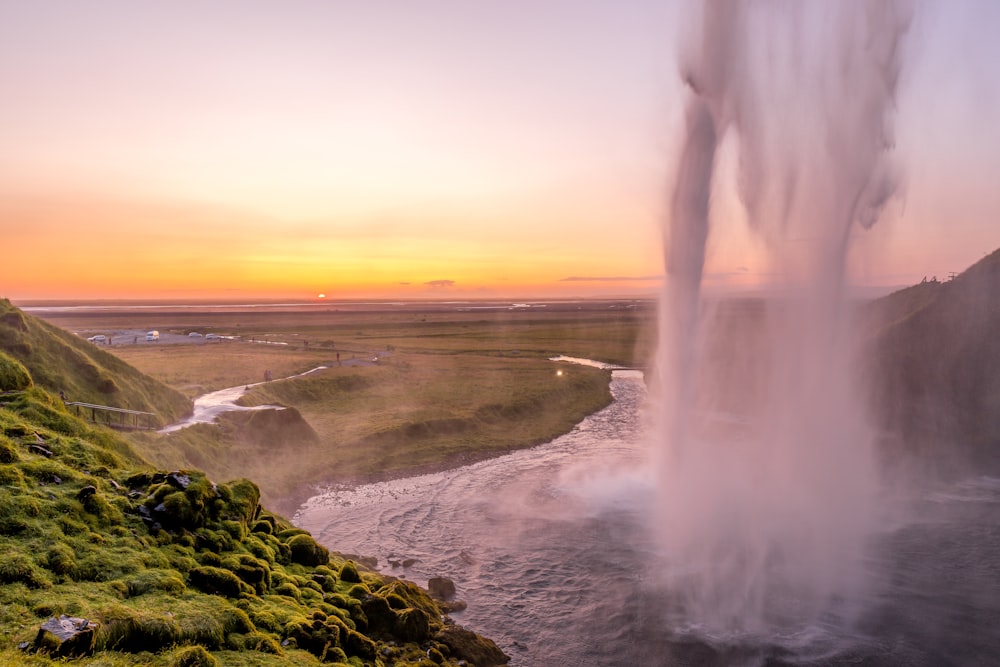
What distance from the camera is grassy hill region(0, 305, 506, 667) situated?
11469mm

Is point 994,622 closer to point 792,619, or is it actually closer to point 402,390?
point 792,619

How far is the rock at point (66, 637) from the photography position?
10023 mm

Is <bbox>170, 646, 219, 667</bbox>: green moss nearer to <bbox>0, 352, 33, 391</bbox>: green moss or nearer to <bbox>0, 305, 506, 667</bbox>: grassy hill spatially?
<bbox>0, 305, 506, 667</bbox>: grassy hill

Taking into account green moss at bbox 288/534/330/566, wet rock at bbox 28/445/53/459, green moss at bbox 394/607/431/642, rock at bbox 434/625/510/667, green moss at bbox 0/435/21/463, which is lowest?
rock at bbox 434/625/510/667

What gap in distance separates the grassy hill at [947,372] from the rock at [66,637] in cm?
5017

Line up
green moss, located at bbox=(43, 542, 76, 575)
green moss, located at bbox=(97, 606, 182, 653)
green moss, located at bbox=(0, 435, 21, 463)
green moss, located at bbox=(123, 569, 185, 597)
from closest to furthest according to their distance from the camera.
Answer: green moss, located at bbox=(97, 606, 182, 653), green moss, located at bbox=(43, 542, 76, 575), green moss, located at bbox=(123, 569, 185, 597), green moss, located at bbox=(0, 435, 21, 463)

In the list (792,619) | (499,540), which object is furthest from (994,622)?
(499,540)

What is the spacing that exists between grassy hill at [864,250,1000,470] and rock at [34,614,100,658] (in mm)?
50169

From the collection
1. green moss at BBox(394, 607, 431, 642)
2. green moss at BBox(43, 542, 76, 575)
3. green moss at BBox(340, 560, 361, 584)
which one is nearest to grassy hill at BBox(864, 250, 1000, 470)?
green moss at BBox(394, 607, 431, 642)

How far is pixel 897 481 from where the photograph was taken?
3741 centimetres

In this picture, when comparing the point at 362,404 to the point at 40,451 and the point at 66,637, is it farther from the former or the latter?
the point at 66,637

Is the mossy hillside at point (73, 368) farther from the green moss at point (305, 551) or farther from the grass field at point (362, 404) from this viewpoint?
the green moss at point (305, 551)

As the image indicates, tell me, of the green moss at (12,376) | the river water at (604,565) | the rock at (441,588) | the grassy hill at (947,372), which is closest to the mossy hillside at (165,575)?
the green moss at (12,376)

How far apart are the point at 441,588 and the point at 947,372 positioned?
53919 mm
